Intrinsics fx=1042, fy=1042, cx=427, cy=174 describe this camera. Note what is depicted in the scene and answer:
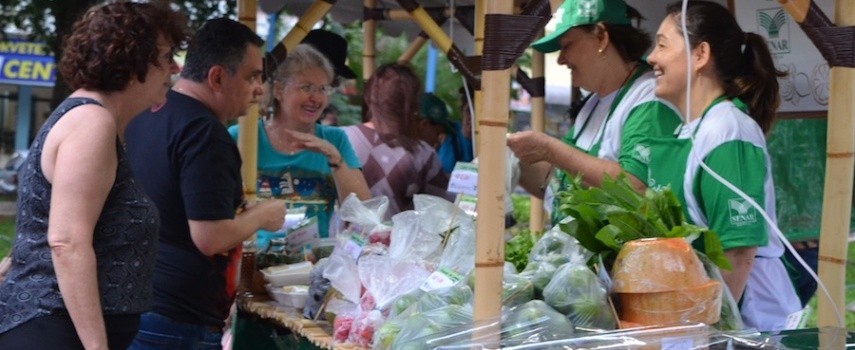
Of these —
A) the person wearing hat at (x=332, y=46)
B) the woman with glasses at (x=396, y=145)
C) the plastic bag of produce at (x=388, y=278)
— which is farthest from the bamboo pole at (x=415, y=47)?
the plastic bag of produce at (x=388, y=278)

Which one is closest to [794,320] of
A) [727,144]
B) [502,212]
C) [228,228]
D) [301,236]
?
[727,144]

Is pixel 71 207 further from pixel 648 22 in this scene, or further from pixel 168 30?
pixel 648 22

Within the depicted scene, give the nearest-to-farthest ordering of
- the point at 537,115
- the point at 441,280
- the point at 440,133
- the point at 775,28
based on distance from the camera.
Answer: the point at 441,280 < the point at 775,28 < the point at 537,115 < the point at 440,133

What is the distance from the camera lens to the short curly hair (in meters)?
2.29

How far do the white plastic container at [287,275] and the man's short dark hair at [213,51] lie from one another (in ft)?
2.57

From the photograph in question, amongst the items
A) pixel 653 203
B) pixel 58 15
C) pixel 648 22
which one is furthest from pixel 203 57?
pixel 58 15

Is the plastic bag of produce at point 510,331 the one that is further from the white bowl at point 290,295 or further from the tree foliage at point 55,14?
the tree foliage at point 55,14

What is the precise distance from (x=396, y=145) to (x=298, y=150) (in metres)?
0.98

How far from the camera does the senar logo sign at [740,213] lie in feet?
8.59

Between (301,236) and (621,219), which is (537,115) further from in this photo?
Answer: (621,219)

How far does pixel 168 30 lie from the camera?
243 centimetres

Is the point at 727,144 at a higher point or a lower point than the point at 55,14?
lower

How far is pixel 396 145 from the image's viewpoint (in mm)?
4652

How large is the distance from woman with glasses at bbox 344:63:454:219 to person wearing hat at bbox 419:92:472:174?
864 millimetres
